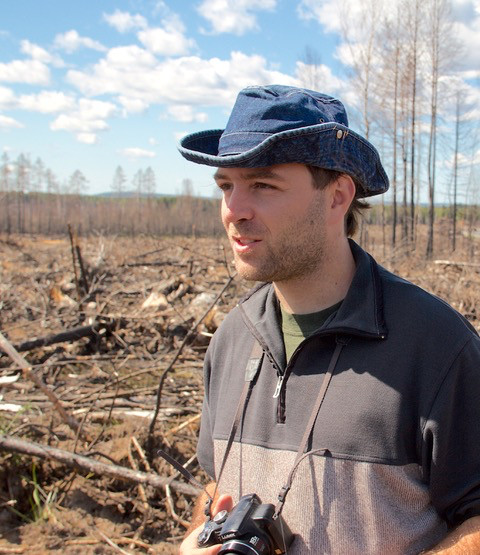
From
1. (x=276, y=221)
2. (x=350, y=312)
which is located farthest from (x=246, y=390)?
(x=276, y=221)

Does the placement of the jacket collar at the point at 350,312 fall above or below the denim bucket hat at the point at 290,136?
below

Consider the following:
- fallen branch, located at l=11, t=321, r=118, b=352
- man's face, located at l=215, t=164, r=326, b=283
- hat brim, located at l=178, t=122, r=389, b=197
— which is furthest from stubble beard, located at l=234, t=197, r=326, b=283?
fallen branch, located at l=11, t=321, r=118, b=352

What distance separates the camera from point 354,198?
2.06 metres

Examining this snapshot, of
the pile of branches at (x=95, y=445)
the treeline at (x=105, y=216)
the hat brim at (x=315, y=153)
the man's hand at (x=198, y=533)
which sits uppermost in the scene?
the treeline at (x=105, y=216)

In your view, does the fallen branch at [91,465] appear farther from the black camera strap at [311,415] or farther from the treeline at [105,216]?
the treeline at [105,216]

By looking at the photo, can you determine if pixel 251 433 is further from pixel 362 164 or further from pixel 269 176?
pixel 362 164

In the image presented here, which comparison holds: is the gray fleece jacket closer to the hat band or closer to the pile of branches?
the hat band

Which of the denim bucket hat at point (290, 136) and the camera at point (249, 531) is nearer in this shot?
the camera at point (249, 531)

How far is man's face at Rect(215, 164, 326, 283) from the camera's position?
1.72 m

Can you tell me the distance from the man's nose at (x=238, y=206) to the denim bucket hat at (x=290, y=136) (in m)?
0.10

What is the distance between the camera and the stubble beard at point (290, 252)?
172 cm

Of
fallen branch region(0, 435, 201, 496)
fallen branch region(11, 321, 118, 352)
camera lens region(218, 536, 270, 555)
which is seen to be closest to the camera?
camera lens region(218, 536, 270, 555)

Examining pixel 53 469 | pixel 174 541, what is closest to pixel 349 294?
pixel 174 541

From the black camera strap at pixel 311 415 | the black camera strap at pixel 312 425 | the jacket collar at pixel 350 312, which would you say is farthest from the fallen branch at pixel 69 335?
the black camera strap at pixel 312 425
